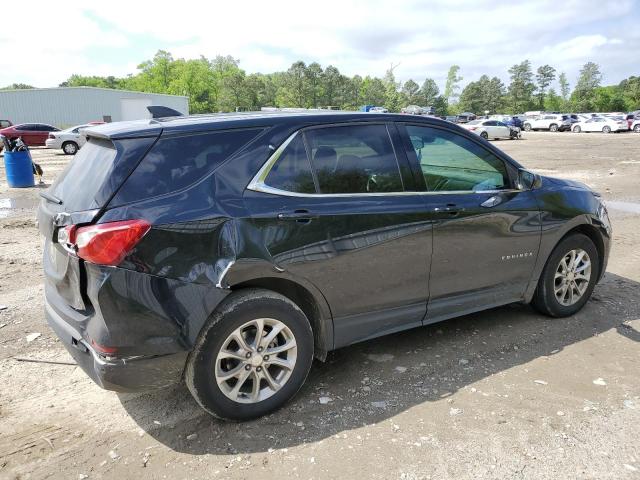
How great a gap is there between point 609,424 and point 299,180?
236cm

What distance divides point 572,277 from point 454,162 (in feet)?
5.02

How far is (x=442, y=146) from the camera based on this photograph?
397 cm

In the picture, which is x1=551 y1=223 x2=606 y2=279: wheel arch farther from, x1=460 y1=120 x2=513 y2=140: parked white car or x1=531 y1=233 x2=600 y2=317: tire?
x1=460 y1=120 x2=513 y2=140: parked white car

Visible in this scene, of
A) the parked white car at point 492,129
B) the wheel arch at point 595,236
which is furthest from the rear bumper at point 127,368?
the parked white car at point 492,129

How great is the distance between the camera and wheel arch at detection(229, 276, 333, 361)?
3.10m

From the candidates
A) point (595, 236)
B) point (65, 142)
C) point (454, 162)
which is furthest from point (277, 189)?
point (65, 142)

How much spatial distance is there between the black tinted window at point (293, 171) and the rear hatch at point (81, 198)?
2.32 ft

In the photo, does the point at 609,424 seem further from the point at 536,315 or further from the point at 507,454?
the point at 536,315

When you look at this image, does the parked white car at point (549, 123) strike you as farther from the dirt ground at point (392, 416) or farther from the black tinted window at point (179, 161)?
the black tinted window at point (179, 161)

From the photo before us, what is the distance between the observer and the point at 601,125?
4450cm

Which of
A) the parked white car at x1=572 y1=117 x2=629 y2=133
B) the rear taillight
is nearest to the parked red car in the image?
the rear taillight

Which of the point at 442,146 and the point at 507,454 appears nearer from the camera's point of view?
the point at 507,454

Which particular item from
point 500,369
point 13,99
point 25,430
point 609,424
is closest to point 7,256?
point 25,430

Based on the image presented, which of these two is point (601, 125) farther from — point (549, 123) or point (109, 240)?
point (109, 240)
